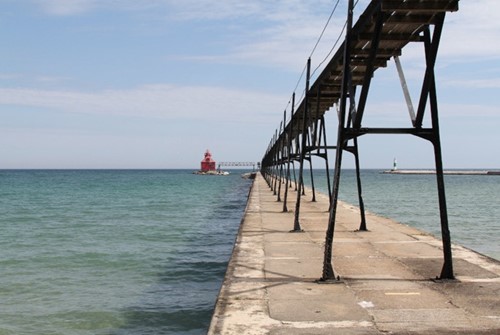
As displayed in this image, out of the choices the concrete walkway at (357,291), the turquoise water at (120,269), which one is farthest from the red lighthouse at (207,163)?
the concrete walkway at (357,291)

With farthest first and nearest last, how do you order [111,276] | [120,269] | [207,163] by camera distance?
[207,163] → [120,269] → [111,276]

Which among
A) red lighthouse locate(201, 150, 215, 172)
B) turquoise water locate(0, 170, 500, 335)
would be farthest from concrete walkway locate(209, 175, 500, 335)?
red lighthouse locate(201, 150, 215, 172)

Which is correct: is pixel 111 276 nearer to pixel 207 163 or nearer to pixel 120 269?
pixel 120 269

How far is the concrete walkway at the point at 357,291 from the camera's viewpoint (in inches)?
245

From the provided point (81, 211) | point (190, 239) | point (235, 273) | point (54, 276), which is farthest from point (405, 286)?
point (81, 211)

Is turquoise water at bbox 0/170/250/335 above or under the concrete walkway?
under

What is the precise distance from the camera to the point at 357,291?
779cm

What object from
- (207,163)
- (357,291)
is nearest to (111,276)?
(357,291)

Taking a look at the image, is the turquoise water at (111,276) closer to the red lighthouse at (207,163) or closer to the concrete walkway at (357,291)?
the concrete walkway at (357,291)

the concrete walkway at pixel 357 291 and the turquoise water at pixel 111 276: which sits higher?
the concrete walkway at pixel 357 291

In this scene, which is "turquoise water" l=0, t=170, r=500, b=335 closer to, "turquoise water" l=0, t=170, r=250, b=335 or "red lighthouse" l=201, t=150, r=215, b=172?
"turquoise water" l=0, t=170, r=250, b=335

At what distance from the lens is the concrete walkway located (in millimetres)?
6211

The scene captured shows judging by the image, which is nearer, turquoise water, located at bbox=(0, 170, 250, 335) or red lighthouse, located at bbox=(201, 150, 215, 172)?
turquoise water, located at bbox=(0, 170, 250, 335)

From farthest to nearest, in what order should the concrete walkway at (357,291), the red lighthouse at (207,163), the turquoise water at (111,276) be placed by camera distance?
1. the red lighthouse at (207,163)
2. the turquoise water at (111,276)
3. the concrete walkway at (357,291)
